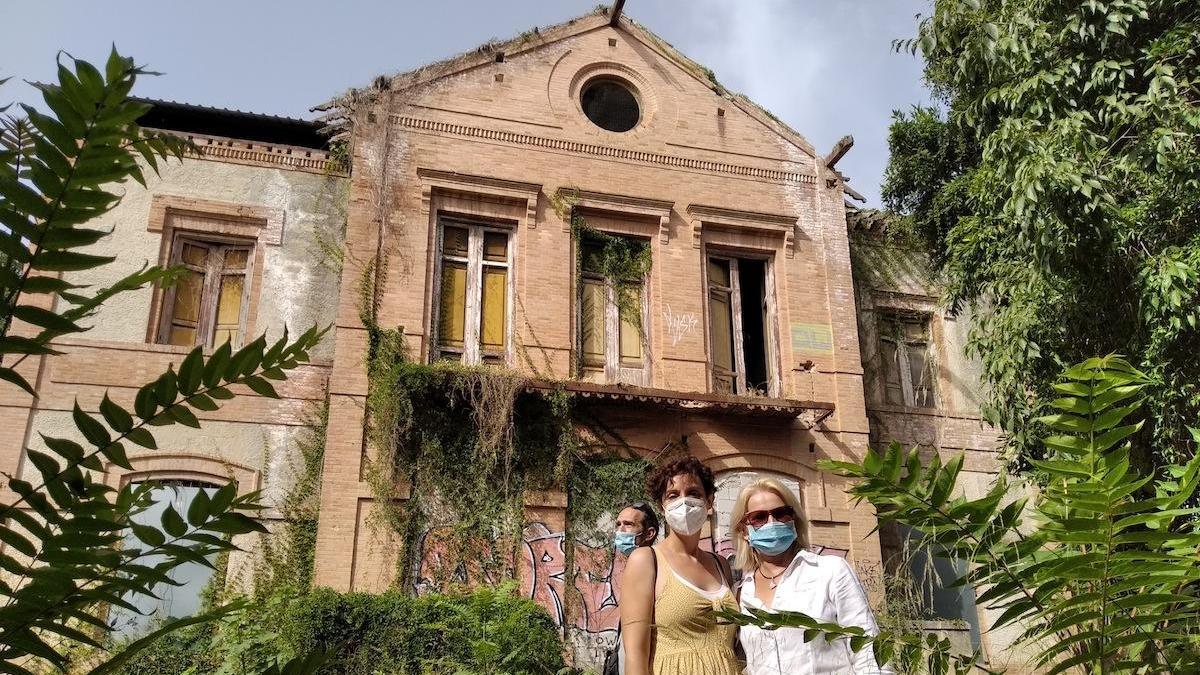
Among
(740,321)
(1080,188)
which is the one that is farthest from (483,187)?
(1080,188)

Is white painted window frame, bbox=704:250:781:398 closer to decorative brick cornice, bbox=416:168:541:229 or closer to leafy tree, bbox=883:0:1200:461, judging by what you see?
decorative brick cornice, bbox=416:168:541:229

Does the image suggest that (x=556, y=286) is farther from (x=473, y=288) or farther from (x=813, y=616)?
(x=813, y=616)

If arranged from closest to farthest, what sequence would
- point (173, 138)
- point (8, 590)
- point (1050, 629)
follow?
point (8, 590)
point (1050, 629)
point (173, 138)

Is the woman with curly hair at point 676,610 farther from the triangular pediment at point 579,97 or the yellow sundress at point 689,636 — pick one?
the triangular pediment at point 579,97

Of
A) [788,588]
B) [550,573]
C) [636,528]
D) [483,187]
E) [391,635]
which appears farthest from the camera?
[483,187]

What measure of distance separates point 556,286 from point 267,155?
14.7 feet

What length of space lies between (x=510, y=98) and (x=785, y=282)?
4871mm

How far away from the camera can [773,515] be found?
12.6 ft

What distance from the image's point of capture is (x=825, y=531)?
12.8 m

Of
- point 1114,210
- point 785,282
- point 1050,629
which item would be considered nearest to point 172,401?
point 1050,629

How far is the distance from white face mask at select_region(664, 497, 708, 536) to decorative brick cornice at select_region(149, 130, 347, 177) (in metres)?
10.4

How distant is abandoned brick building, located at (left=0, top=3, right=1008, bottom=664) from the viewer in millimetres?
11680

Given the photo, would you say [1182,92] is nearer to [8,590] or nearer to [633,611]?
[633,611]

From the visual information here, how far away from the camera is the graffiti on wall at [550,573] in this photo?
37.0 ft
